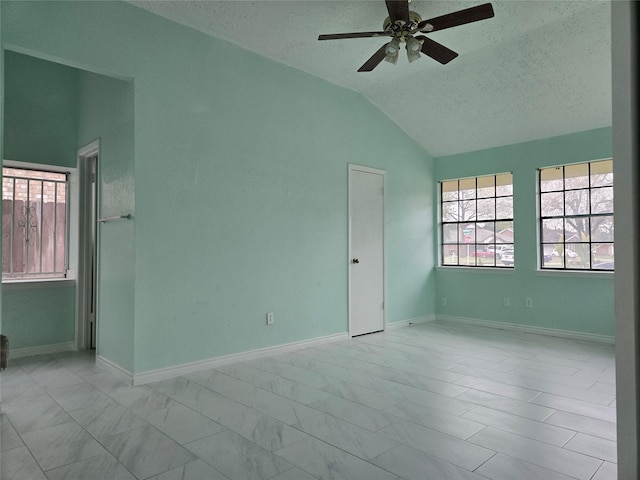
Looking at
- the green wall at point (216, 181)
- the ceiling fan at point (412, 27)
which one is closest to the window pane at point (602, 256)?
the green wall at point (216, 181)

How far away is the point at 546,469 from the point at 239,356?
2832 mm

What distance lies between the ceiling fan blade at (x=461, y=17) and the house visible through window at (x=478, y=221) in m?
3.41

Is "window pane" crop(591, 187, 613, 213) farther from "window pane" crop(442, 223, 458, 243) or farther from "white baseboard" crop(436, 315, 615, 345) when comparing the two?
"window pane" crop(442, 223, 458, 243)

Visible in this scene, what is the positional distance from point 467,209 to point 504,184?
661 mm

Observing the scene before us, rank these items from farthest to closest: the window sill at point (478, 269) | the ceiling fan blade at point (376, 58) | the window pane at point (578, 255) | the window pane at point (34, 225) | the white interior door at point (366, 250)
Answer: the window sill at point (478, 269)
the white interior door at point (366, 250)
the window pane at point (578, 255)
the window pane at point (34, 225)
the ceiling fan blade at point (376, 58)

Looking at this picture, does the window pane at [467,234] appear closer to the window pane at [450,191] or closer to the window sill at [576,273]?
the window pane at [450,191]

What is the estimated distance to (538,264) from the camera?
18.6ft

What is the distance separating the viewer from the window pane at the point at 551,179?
5543mm

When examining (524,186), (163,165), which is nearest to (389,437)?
(163,165)

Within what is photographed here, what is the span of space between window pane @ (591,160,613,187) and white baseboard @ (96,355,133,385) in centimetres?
555

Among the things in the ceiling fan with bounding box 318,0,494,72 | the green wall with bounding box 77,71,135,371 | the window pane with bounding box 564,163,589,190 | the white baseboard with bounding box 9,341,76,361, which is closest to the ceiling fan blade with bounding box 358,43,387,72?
the ceiling fan with bounding box 318,0,494,72

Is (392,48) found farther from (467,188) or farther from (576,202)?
(467,188)

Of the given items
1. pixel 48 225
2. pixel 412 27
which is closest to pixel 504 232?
pixel 412 27

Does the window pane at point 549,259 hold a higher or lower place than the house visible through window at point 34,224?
lower
